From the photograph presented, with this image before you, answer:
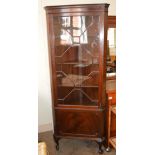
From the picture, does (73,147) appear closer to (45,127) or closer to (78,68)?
(45,127)

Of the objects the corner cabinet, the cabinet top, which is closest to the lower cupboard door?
the corner cabinet

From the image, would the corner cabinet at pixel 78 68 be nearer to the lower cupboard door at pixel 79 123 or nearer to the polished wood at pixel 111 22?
the lower cupboard door at pixel 79 123

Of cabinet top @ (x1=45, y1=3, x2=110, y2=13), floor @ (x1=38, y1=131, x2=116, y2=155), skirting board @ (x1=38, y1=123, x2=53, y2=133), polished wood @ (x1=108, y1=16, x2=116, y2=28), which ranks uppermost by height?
cabinet top @ (x1=45, y1=3, x2=110, y2=13)

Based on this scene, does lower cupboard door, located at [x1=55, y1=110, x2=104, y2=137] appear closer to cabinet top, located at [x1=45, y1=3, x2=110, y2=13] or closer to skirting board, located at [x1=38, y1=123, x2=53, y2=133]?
skirting board, located at [x1=38, y1=123, x2=53, y2=133]

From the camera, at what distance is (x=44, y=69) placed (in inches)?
115

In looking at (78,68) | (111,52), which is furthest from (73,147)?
(111,52)

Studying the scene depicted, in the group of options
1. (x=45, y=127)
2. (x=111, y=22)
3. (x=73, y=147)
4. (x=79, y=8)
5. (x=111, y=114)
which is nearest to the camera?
(x=79, y=8)

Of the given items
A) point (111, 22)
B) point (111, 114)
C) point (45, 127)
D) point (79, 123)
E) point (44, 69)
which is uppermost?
point (111, 22)

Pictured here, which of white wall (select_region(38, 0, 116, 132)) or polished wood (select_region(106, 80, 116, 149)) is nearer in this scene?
polished wood (select_region(106, 80, 116, 149))

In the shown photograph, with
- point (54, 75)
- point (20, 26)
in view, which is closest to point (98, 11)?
point (54, 75)

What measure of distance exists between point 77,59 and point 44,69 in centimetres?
64

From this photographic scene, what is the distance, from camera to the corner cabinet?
7.25 feet
